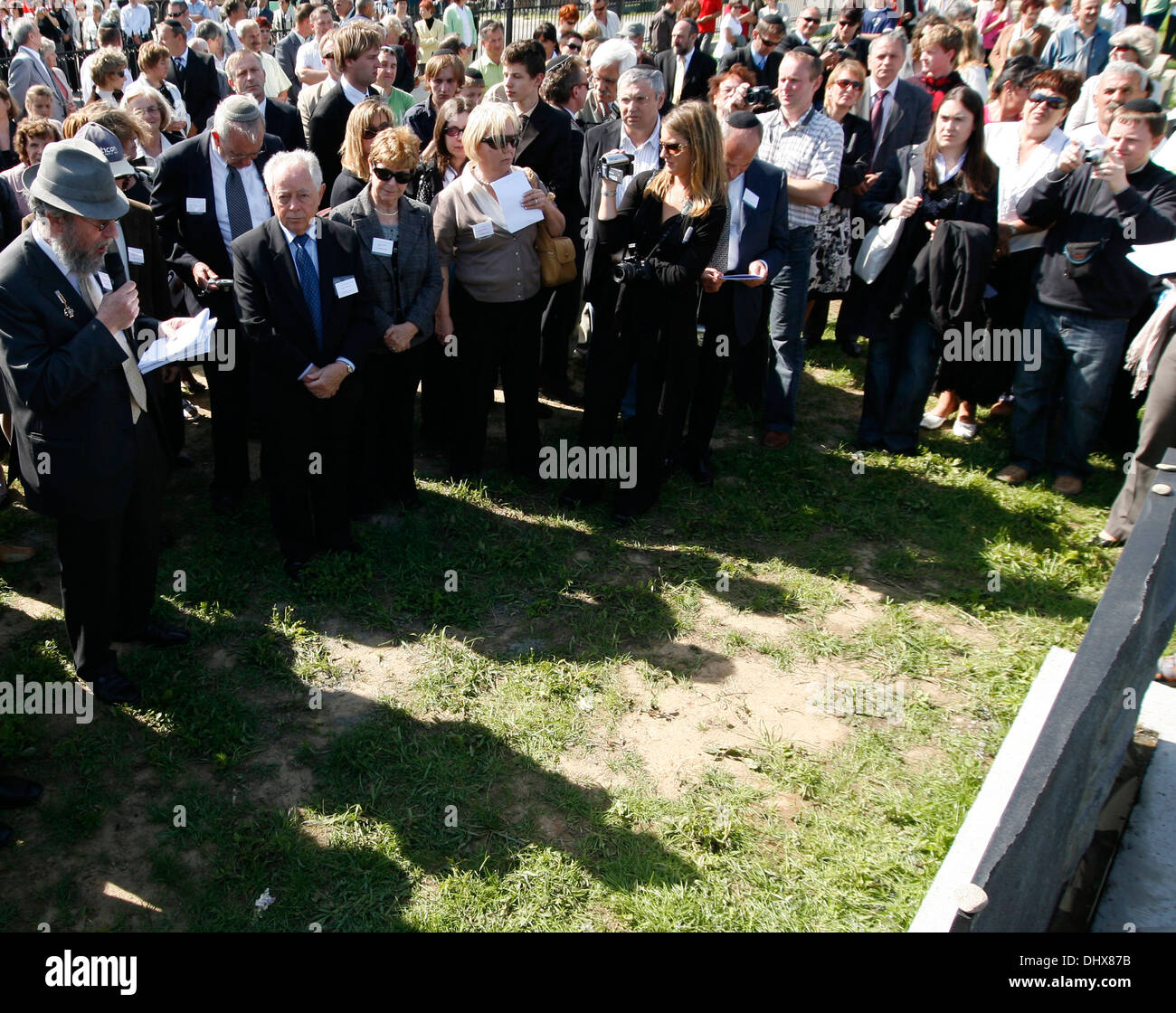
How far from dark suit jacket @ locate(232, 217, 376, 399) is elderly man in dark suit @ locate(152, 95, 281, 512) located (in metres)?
0.71

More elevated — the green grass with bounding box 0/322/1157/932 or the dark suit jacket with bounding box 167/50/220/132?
the dark suit jacket with bounding box 167/50/220/132

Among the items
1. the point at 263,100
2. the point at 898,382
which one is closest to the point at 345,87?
the point at 263,100

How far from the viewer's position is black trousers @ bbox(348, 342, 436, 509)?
5.68 meters

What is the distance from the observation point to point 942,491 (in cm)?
650

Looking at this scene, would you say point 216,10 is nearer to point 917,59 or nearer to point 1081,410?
point 917,59

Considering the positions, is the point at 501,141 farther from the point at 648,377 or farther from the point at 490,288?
the point at 648,377

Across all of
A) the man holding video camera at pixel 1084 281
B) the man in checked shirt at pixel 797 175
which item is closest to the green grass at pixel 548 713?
the man holding video camera at pixel 1084 281

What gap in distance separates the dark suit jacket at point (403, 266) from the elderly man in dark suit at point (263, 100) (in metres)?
2.39

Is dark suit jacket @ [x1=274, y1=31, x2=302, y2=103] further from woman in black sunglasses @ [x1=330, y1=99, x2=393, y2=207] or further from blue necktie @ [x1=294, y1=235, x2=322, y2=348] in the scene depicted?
blue necktie @ [x1=294, y1=235, x2=322, y2=348]

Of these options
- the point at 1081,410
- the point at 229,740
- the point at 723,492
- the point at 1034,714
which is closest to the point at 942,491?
the point at 1081,410

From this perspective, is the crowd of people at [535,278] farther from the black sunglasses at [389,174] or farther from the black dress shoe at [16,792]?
the black dress shoe at [16,792]

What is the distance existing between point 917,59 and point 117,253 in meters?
7.15

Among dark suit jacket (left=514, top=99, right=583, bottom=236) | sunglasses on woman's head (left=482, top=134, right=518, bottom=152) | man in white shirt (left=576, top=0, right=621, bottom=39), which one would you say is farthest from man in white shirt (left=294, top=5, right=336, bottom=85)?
sunglasses on woman's head (left=482, top=134, right=518, bottom=152)

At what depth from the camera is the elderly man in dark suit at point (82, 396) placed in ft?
12.5
